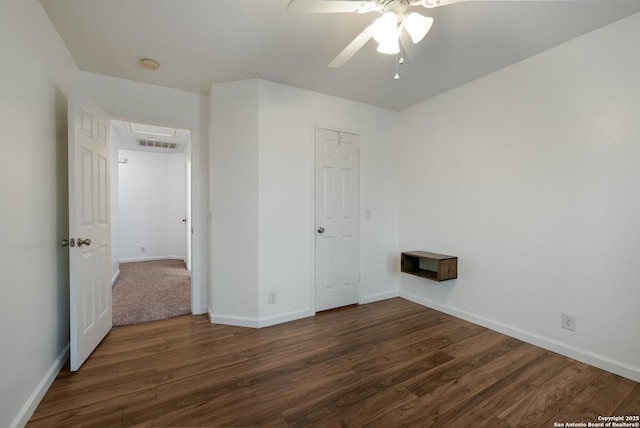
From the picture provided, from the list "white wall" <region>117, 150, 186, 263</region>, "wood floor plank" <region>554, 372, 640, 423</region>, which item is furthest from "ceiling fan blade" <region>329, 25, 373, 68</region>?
"white wall" <region>117, 150, 186, 263</region>

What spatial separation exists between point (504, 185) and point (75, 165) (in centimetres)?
358

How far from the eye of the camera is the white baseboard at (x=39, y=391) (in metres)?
1.45

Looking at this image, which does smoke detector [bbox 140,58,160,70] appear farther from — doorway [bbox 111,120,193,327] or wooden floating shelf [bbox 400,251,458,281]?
wooden floating shelf [bbox 400,251,458,281]

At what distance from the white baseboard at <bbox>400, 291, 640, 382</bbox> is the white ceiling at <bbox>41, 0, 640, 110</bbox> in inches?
86.5

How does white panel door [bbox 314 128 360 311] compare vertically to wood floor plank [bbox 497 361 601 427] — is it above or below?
above

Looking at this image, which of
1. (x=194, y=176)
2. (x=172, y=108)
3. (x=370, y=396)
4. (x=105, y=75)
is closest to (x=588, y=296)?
(x=370, y=396)

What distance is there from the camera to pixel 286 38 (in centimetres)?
210

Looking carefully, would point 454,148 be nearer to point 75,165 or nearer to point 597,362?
point 597,362

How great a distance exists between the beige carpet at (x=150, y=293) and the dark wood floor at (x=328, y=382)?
1.26ft

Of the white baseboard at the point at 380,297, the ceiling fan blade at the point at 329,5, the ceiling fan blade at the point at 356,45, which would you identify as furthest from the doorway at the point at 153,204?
the ceiling fan blade at the point at 329,5

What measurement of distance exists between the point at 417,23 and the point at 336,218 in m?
2.10

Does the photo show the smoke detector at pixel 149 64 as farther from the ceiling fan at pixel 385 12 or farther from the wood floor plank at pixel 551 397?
the wood floor plank at pixel 551 397

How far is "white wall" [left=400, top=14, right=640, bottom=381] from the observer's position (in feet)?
6.39

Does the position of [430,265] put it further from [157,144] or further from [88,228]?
[157,144]
